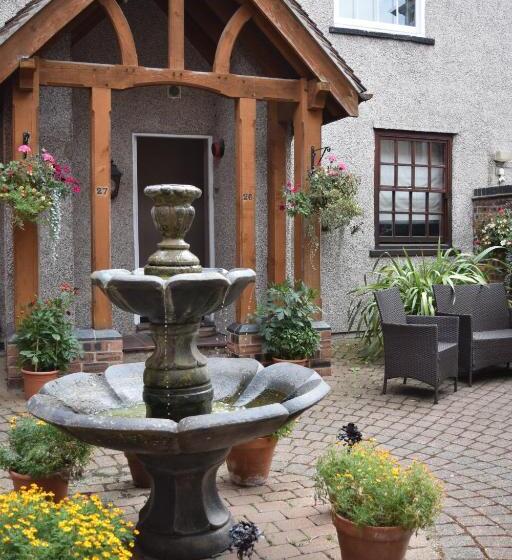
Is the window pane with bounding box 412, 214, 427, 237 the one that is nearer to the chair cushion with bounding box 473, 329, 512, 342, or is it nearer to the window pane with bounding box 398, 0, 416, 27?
the window pane with bounding box 398, 0, 416, 27

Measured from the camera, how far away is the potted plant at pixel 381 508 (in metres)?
3.14

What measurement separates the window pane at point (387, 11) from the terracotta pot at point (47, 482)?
8855mm

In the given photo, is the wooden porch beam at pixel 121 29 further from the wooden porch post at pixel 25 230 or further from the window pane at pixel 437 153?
the window pane at pixel 437 153

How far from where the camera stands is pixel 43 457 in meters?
3.77

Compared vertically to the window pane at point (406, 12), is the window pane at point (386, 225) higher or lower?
lower

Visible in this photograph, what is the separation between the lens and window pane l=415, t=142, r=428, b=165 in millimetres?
10758

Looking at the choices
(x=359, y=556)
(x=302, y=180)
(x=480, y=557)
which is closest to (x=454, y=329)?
(x=302, y=180)

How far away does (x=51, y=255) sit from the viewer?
25.1ft

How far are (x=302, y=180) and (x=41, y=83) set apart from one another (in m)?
2.78

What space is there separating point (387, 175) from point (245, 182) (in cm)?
383

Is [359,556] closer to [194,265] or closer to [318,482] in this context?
[318,482]

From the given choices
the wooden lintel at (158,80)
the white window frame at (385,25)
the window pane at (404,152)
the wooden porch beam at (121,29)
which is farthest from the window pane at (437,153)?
the wooden porch beam at (121,29)

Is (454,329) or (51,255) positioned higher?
(51,255)

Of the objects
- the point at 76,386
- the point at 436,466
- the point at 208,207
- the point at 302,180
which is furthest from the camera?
the point at 208,207
